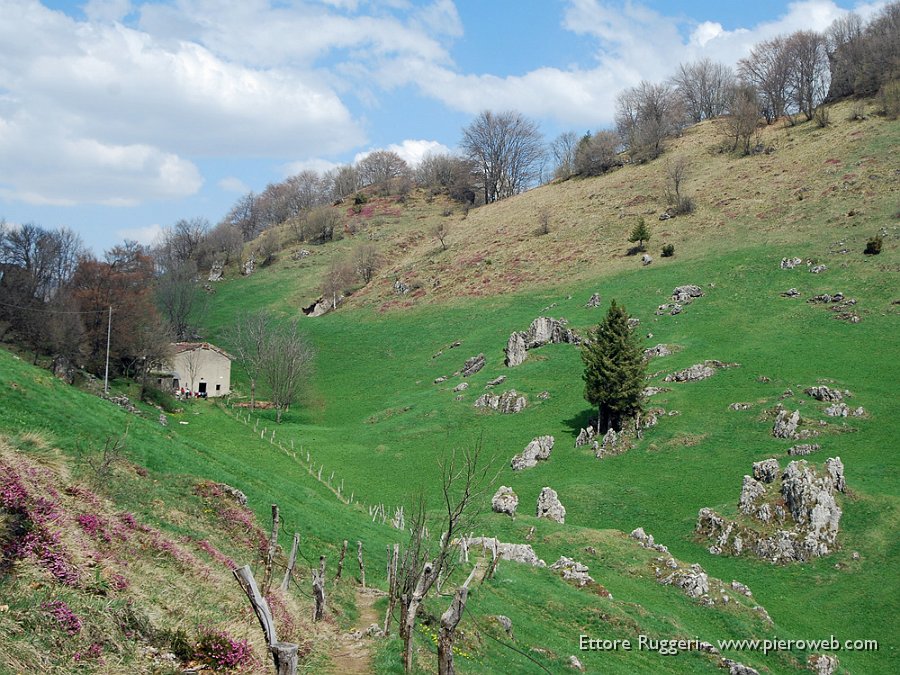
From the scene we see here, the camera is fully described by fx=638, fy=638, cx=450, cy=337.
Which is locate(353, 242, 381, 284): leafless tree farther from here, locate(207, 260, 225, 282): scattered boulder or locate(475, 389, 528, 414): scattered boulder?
locate(475, 389, 528, 414): scattered boulder

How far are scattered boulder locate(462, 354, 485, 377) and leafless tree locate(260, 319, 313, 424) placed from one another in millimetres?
18154

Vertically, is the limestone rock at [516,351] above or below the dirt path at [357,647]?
above

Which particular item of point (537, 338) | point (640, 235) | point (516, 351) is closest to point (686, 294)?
point (537, 338)

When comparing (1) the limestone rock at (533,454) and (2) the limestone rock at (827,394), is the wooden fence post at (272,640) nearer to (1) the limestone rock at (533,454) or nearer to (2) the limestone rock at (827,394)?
(1) the limestone rock at (533,454)

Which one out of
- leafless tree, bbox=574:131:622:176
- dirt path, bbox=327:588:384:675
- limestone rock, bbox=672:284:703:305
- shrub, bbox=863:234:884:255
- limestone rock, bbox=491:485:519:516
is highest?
leafless tree, bbox=574:131:622:176

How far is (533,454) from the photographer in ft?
157

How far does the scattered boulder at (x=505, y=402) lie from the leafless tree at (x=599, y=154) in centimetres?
8370

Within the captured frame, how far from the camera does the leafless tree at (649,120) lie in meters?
123

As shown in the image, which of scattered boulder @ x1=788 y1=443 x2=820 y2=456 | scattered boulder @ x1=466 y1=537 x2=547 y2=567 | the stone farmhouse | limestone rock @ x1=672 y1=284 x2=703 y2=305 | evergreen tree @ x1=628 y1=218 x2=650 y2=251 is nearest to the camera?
scattered boulder @ x1=466 y1=537 x2=547 y2=567

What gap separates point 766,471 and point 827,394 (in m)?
12.5

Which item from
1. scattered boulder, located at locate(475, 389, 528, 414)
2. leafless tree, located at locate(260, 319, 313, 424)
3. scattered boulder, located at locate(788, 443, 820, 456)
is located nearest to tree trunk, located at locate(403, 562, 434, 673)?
scattered boulder, located at locate(788, 443, 820, 456)

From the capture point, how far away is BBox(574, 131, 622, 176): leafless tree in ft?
417

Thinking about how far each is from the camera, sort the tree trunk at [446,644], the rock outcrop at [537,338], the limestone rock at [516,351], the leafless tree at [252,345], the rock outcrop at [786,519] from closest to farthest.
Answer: the tree trunk at [446,644] → the rock outcrop at [786,519] → the limestone rock at [516,351] → the rock outcrop at [537,338] → the leafless tree at [252,345]

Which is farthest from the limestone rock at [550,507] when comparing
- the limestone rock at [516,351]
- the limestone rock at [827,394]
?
the limestone rock at [516,351]
